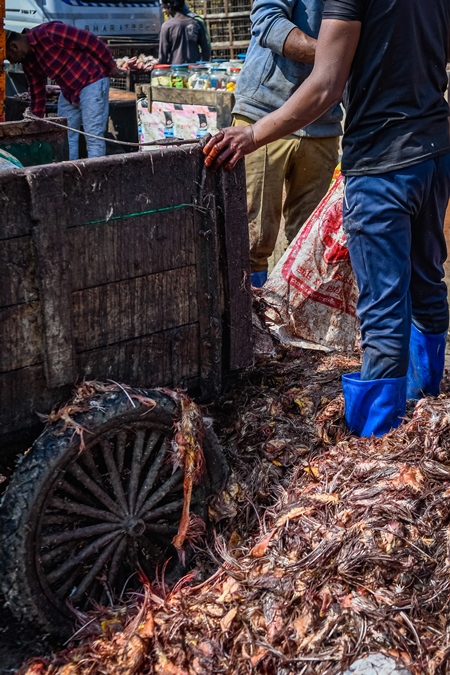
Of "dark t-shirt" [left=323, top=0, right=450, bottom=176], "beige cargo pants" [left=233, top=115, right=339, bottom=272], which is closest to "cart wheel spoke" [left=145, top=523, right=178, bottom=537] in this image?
"dark t-shirt" [left=323, top=0, right=450, bottom=176]

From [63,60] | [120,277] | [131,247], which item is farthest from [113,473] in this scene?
[63,60]

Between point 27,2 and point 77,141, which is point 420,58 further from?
point 27,2

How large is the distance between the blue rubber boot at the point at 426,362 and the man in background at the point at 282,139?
59.2 inches

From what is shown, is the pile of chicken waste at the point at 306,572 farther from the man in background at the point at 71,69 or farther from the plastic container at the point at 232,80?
the man in background at the point at 71,69

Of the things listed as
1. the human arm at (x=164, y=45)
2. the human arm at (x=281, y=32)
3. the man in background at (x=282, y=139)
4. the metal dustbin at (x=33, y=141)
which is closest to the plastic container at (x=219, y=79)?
the man in background at (x=282, y=139)

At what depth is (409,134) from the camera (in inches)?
129

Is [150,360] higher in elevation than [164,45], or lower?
lower

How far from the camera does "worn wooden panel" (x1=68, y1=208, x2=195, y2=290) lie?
282cm

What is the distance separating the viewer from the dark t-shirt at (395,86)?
3.16 metres

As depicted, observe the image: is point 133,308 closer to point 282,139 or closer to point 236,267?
point 236,267

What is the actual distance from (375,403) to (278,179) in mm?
2107

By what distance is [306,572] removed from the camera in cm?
264

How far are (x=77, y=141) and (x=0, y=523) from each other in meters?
7.61

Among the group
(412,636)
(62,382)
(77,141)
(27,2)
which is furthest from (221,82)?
(27,2)
